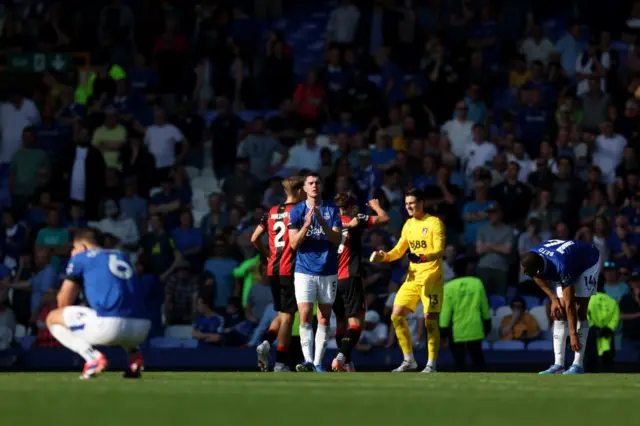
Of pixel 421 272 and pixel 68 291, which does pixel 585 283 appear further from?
pixel 68 291

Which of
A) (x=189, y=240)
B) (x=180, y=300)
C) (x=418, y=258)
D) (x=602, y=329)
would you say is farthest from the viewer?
(x=189, y=240)

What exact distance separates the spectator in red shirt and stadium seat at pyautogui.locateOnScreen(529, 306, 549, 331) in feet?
21.9

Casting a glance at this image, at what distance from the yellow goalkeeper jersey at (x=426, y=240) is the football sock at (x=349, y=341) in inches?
43.3

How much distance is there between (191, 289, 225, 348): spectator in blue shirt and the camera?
960 inches

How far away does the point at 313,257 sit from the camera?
18766 millimetres

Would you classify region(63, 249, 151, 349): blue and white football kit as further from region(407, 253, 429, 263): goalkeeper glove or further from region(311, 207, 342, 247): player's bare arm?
region(407, 253, 429, 263): goalkeeper glove

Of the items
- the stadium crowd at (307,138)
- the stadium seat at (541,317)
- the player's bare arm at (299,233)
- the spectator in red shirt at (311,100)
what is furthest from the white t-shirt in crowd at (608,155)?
the player's bare arm at (299,233)

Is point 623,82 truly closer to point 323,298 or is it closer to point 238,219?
point 238,219

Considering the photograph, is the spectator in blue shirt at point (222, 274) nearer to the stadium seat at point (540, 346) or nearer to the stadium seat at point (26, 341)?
the stadium seat at point (26, 341)

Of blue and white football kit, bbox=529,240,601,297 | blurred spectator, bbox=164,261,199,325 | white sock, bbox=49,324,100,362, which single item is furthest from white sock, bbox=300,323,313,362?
blurred spectator, bbox=164,261,199,325

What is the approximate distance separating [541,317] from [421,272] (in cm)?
515

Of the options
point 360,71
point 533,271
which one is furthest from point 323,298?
point 360,71

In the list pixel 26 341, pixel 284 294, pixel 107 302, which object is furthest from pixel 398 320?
pixel 26 341

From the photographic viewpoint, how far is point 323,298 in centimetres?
1878
